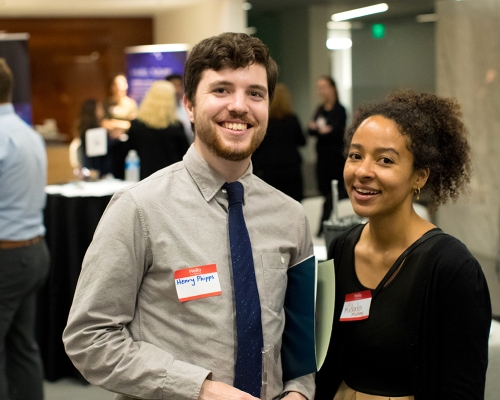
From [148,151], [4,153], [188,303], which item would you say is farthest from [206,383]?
[148,151]

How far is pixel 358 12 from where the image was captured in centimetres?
884

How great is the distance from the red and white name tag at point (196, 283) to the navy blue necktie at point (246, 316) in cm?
5

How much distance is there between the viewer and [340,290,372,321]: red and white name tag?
1695 millimetres

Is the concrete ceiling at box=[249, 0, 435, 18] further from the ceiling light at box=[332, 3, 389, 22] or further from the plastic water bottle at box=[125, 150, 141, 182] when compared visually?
the plastic water bottle at box=[125, 150, 141, 182]

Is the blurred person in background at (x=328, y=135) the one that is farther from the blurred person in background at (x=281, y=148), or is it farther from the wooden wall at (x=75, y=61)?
the wooden wall at (x=75, y=61)

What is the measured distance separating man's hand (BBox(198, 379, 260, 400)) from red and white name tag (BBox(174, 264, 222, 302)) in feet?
0.61

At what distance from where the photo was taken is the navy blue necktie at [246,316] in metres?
1.47

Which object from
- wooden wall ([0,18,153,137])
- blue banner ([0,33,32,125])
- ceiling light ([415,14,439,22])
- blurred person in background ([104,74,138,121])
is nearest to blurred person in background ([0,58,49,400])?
blurred person in background ([104,74,138,121])

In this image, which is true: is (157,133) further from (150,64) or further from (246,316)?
(246,316)

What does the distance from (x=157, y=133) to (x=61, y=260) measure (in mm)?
2247

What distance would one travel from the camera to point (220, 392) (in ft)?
4.61

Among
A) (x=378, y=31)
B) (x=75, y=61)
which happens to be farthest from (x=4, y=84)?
(x=75, y=61)

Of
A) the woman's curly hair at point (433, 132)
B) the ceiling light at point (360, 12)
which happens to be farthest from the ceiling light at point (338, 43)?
the woman's curly hair at point (433, 132)

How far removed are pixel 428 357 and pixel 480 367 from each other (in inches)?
4.9
